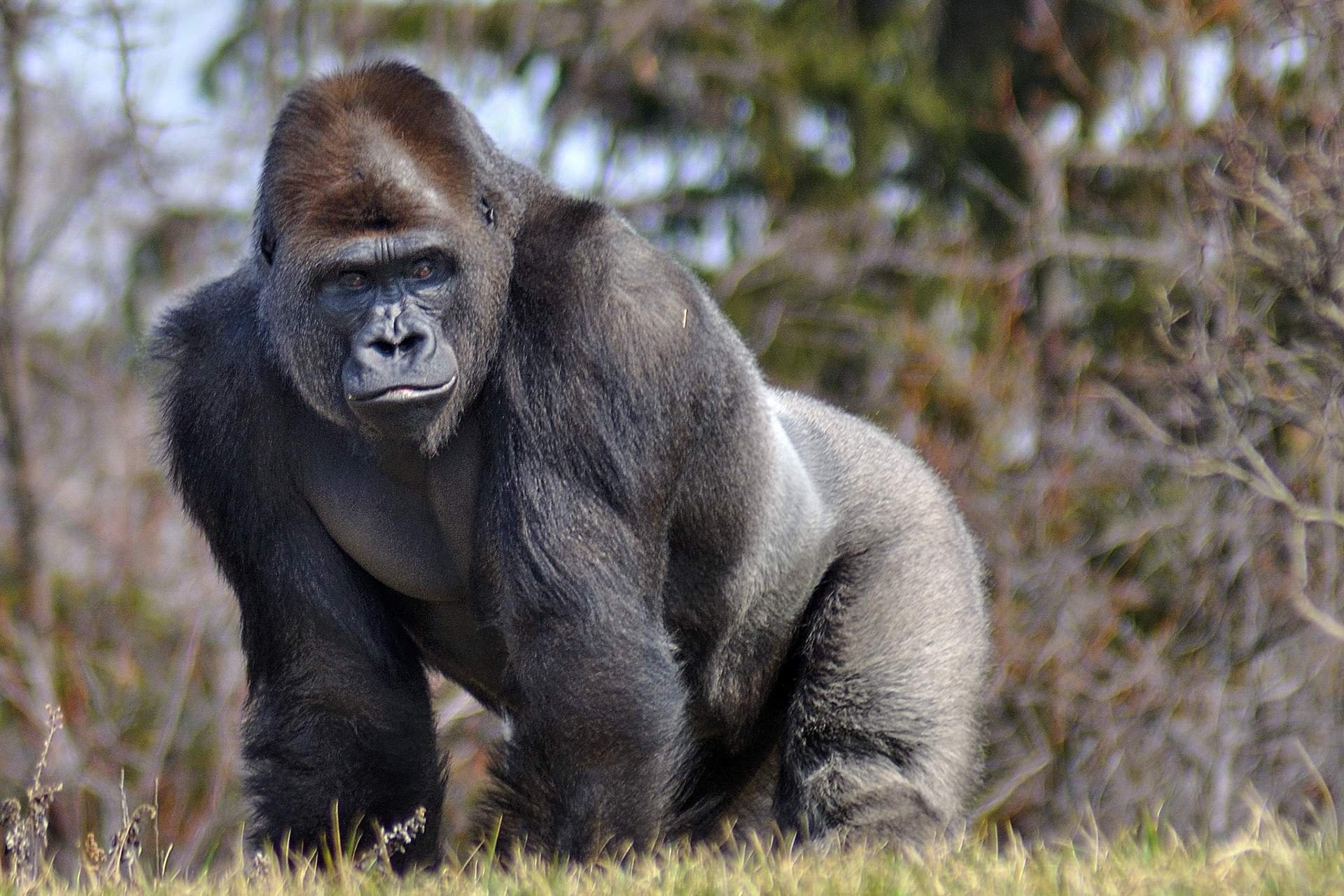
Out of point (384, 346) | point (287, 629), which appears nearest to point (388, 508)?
point (287, 629)

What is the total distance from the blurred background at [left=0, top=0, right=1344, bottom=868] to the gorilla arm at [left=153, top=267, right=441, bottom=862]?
88 cm

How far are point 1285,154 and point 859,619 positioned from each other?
2854 millimetres

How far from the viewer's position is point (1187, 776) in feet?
26.0

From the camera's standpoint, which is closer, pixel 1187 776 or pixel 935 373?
pixel 1187 776

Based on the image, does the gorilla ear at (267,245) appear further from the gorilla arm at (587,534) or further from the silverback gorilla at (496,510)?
the gorilla arm at (587,534)

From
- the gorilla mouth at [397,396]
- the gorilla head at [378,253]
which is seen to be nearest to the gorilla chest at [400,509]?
the gorilla head at [378,253]

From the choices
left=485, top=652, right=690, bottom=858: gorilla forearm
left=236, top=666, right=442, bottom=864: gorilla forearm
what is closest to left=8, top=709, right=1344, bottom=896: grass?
left=485, top=652, right=690, bottom=858: gorilla forearm

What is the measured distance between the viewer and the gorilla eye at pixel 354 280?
3.71 meters

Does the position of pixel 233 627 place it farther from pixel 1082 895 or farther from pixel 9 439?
pixel 1082 895

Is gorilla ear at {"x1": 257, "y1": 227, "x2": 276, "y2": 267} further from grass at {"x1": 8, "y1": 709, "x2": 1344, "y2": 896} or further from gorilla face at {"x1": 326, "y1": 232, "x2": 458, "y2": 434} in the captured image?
grass at {"x1": 8, "y1": 709, "x2": 1344, "y2": 896}

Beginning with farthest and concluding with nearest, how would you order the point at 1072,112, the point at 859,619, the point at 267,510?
the point at 1072,112
the point at 859,619
the point at 267,510

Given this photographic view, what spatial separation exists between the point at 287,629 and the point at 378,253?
35.4 inches

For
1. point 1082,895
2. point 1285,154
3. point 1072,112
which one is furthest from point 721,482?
point 1072,112

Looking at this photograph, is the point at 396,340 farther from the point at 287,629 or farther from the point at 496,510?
the point at 287,629
